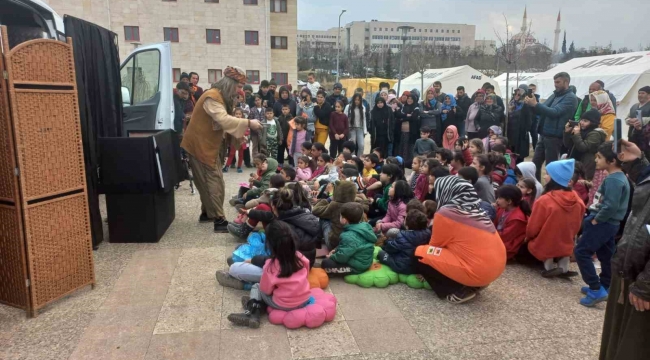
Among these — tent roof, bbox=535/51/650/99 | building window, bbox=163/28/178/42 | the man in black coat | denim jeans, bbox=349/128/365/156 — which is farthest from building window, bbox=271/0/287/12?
denim jeans, bbox=349/128/365/156

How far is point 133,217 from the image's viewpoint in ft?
17.5

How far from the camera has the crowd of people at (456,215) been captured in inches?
137

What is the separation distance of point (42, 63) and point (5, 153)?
2.55 ft

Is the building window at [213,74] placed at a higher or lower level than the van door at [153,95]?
higher

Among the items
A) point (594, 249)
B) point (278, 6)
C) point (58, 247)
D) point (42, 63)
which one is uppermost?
point (278, 6)

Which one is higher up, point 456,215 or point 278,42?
point 278,42

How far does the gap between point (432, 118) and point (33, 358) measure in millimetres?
9364

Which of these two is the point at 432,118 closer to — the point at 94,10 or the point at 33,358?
the point at 33,358

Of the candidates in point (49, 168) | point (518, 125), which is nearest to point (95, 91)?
point (49, 168)

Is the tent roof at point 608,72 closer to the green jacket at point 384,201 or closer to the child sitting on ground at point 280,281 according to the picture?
the green jacket at point 384,201

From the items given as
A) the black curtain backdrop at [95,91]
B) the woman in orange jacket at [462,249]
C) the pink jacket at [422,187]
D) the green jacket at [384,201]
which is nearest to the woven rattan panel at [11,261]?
the black curtain backdrop at [95,91]

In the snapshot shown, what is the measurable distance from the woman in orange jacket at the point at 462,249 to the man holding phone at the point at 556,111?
12.6 ft

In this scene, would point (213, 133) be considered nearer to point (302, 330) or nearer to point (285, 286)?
point (285, 286)

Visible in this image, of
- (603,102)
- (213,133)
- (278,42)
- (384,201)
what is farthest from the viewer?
(278,42)
